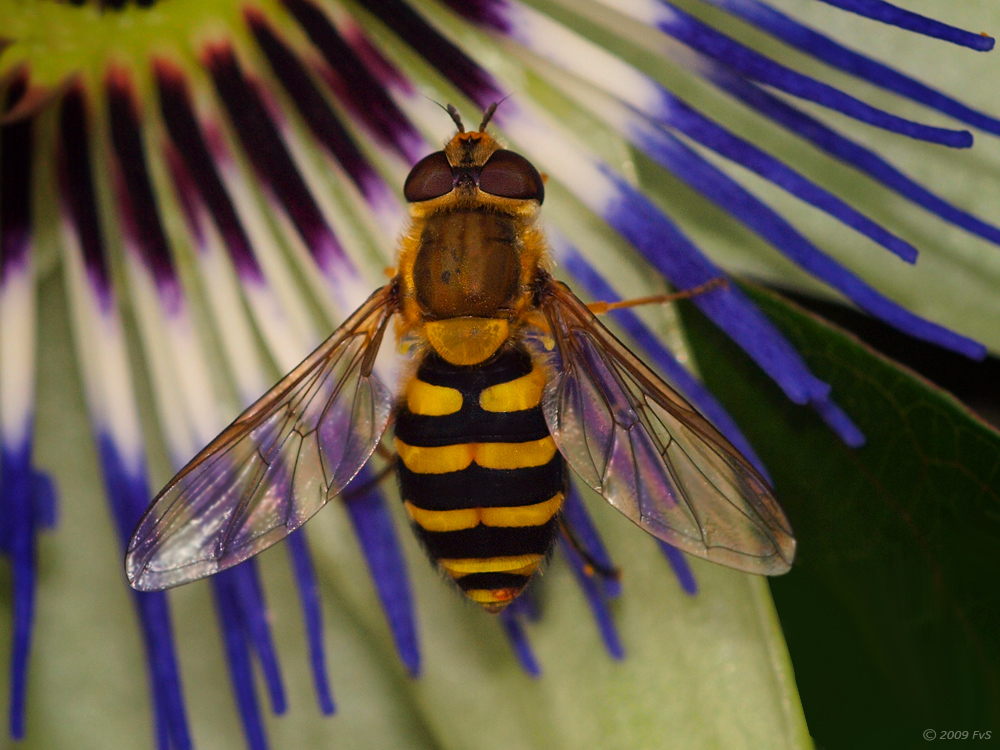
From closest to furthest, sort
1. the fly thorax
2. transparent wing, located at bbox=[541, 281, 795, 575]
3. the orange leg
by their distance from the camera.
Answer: transparent wing, located at bbox=[541, 281, 795, 575]
the fly thorax
the orange leg

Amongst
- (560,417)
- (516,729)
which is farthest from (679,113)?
(516,729)

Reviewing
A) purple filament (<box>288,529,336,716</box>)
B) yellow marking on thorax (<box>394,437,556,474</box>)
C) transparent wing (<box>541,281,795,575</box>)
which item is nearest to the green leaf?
transparent wing (<box>541,281,795,575</box>)

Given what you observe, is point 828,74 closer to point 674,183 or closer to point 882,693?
point 674,183

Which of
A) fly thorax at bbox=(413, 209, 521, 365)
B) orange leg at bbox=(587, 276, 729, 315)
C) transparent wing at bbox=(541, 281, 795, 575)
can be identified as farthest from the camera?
orange leg at bbox=(587, 276, 729, 315)

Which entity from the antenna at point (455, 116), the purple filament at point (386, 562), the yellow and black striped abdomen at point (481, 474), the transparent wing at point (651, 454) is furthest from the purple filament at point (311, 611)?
the antenna at point (455, 116)

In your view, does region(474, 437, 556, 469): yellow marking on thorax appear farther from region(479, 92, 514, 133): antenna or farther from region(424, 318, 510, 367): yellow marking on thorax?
region(479, 92, 514, 133): antenna

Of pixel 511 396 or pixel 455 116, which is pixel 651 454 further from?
pixel 455 116
